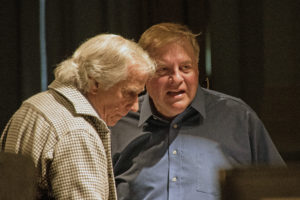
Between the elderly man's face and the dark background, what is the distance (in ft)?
2.70

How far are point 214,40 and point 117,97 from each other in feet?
3.18

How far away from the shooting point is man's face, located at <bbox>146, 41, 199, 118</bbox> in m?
1.91

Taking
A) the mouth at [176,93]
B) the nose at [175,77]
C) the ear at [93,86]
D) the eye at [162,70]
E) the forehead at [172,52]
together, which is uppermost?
the forehead at [172,52]

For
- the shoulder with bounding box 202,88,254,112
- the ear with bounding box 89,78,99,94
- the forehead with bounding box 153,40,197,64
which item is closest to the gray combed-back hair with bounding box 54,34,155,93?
the ear with bounding box 89,78,99,94

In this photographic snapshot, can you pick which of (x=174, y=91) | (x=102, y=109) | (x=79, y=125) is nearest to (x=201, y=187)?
(x=174, y=91)

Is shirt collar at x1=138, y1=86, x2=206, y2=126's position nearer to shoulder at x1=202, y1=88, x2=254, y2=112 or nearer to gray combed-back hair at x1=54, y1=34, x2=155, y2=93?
shoulder at x1=202, y1=88, x2=254, y2=112

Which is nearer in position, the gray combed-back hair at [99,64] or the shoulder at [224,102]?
the gray combed-back hair at [99,64]

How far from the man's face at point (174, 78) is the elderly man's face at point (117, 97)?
30 cm

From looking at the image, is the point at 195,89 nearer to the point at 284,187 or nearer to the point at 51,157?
the point at 51,157

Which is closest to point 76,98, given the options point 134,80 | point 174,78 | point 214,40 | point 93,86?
point 93,86

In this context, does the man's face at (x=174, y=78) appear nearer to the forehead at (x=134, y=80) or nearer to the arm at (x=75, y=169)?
the forehead at (x=134, y=80)

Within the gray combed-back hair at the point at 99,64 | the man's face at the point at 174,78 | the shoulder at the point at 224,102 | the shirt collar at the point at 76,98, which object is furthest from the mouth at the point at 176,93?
the shirt collar at the point at 76,98

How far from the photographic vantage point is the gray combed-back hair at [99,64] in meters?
1.47

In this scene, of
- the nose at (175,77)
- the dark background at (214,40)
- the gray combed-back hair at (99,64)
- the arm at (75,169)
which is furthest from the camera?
the dark background at (214,40)
